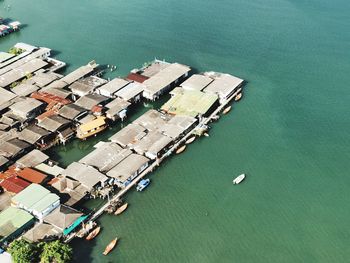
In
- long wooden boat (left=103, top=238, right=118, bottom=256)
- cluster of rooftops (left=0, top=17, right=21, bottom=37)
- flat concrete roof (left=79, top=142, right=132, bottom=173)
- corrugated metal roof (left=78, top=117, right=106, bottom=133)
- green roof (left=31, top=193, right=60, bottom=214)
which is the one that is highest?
cluster of rooftops (left=0, top=17, right=21, bottom=37)

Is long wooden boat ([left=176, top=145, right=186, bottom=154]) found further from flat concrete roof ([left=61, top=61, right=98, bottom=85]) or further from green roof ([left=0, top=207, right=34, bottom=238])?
flat concrete roof ([left=61, top=61, right=98, bottom=85])

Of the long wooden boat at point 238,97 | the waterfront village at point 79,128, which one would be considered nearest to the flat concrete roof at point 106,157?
the waterfront village at point 79,128

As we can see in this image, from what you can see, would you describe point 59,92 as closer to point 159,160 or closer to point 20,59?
point 20,59

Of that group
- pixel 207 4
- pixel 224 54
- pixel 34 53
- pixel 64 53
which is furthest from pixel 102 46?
pixel 207 4

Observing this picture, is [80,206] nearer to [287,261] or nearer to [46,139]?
[46,139]

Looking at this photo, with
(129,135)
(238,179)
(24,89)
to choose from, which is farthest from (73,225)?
(24,89)

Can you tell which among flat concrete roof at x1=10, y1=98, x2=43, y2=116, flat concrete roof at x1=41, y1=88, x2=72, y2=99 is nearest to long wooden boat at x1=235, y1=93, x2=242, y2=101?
flat concrete roof at x1=41, y1=88, x2=72, y2=99

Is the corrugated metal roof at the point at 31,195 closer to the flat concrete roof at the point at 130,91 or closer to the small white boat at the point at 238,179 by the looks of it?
the flat concrete roof at the point at 130,91
